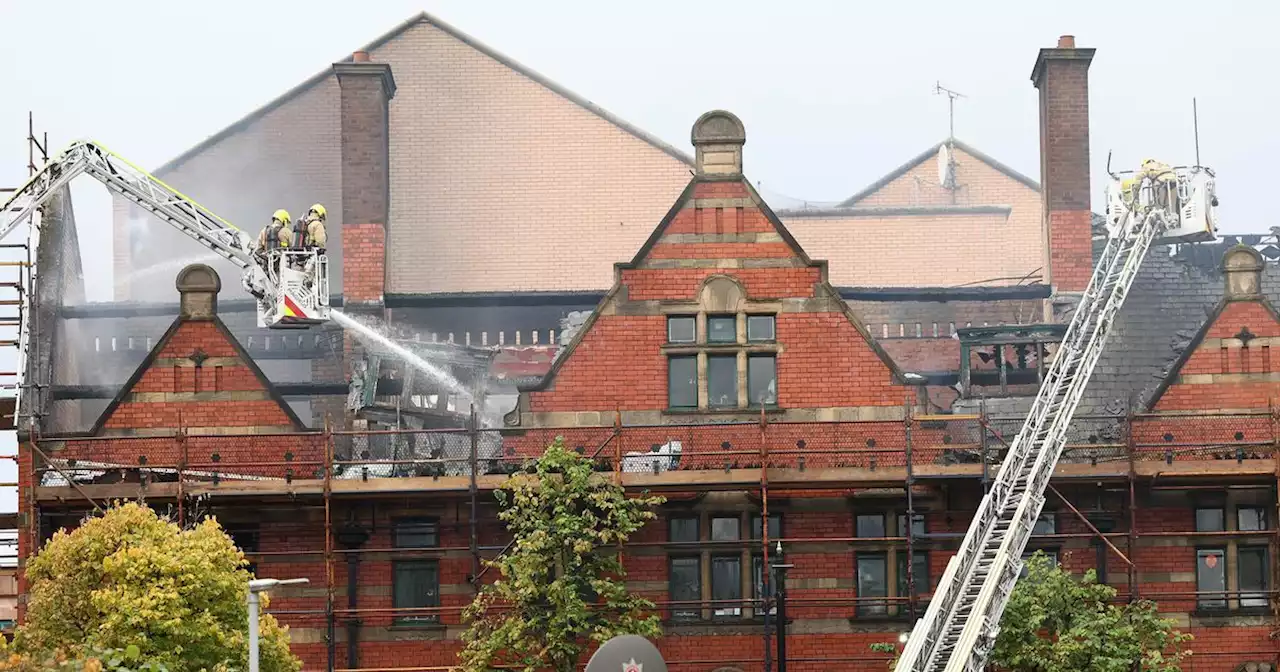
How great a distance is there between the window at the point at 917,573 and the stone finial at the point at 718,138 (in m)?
8.01

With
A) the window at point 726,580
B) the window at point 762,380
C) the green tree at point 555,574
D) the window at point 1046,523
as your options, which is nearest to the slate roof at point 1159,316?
the window at point 1046,523

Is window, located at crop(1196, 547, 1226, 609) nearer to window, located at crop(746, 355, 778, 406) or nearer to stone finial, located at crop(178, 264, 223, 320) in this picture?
window, located at crop(746, 355, 778, 406)

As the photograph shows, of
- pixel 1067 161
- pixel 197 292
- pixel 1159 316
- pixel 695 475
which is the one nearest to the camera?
pixel 695 475

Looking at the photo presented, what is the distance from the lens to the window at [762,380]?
163 ft

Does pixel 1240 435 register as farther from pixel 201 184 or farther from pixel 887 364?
pixel 201 184

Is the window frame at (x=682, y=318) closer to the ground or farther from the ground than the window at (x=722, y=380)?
farther from the ground

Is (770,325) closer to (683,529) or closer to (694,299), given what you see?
(694,299)

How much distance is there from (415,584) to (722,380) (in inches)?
275

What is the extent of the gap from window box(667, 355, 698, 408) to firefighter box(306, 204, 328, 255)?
9.15 metres

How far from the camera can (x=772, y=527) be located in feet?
162

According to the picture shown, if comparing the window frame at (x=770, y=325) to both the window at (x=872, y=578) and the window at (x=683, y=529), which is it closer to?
the window at (x=683, y=529)

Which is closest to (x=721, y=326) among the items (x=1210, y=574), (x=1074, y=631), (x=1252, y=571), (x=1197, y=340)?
(x=1197, y=340)

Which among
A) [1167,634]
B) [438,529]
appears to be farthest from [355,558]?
[1167,634]

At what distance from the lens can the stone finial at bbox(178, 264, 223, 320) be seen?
50.4 meters
